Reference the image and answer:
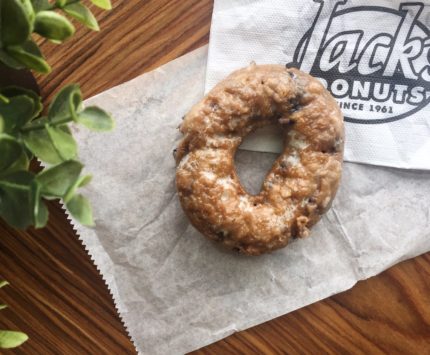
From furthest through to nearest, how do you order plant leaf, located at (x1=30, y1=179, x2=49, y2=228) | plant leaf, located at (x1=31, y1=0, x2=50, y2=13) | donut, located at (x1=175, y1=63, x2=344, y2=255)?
1. donut, located at (x1=175, y1=63, x2=344, y2=255)
2. plant leaf, located at (x1=31, y1=0, x2=50, y2=13)
3. plant leaf, located at (x1=30, y1=179, x2=49, y2=228)

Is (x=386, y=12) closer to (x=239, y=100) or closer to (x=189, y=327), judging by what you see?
(x=239, y=100)

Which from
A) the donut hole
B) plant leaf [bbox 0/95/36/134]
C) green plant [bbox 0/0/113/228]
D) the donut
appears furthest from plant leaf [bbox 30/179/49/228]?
the donut hole

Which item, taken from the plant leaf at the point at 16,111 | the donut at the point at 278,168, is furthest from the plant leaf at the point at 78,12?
the donut at the point at 278,168

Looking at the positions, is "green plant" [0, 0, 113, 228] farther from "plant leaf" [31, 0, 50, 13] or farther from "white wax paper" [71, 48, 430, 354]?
"white wax paper" [71, 48, 430, 354]

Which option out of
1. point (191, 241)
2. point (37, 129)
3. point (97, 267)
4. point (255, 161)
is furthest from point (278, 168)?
point (37, 129)

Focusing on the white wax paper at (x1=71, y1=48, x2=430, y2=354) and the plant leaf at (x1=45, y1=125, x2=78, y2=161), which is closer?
the plant leaf at (x1=45, y1=125, x2=78, y2=161)

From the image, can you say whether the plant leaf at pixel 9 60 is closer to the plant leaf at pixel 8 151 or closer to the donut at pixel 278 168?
the plant leaf at pixel 8 151
